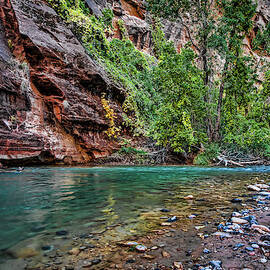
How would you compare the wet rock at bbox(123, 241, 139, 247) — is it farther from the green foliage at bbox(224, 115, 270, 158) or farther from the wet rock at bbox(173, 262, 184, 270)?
the green foliage at bbox(224, 115, 270, 158)

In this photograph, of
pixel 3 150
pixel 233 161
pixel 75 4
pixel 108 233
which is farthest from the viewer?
pixel 75 4

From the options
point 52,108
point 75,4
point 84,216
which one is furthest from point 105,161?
point 75,4

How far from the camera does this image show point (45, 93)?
32.5 feet

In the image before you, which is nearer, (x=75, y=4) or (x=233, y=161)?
(x=233, y=161)

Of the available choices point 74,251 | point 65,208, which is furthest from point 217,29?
point 74,251

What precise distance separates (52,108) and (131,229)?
9.00 metres

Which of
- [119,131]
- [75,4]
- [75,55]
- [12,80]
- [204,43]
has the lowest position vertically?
[119,131]

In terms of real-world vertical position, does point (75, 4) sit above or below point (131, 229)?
above

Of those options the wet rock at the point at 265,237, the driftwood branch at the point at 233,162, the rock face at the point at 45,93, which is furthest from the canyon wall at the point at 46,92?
the wet rock at the point at 265,237

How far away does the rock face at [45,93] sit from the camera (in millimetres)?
8359

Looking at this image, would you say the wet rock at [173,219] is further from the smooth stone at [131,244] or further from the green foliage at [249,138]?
the green foliage at [249,138]

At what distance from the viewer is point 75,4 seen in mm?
14195

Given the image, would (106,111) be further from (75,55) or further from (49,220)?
(49,220)

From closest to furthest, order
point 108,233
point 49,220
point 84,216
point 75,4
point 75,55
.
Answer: point 108,233
point 49,220
point 84,216
point 75,55
point 75,4
